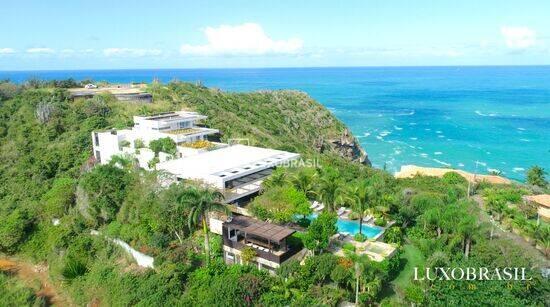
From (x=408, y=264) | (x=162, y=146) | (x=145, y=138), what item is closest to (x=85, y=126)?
(x=145, y=138)

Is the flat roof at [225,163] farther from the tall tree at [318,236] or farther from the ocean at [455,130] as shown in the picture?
the ocean at [455,130]

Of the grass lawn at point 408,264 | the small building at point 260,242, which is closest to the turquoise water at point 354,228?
the grass lawn at point 408,264

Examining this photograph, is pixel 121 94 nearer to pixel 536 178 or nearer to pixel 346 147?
pixel 346 147

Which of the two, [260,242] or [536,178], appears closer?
[260,242]

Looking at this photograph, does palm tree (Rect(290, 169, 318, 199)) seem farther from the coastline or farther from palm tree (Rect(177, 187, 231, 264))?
the coastline

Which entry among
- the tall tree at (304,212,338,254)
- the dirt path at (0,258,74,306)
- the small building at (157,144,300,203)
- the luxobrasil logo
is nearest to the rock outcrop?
the small building at (157,144,300,203)

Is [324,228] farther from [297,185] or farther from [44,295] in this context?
[44,295]
